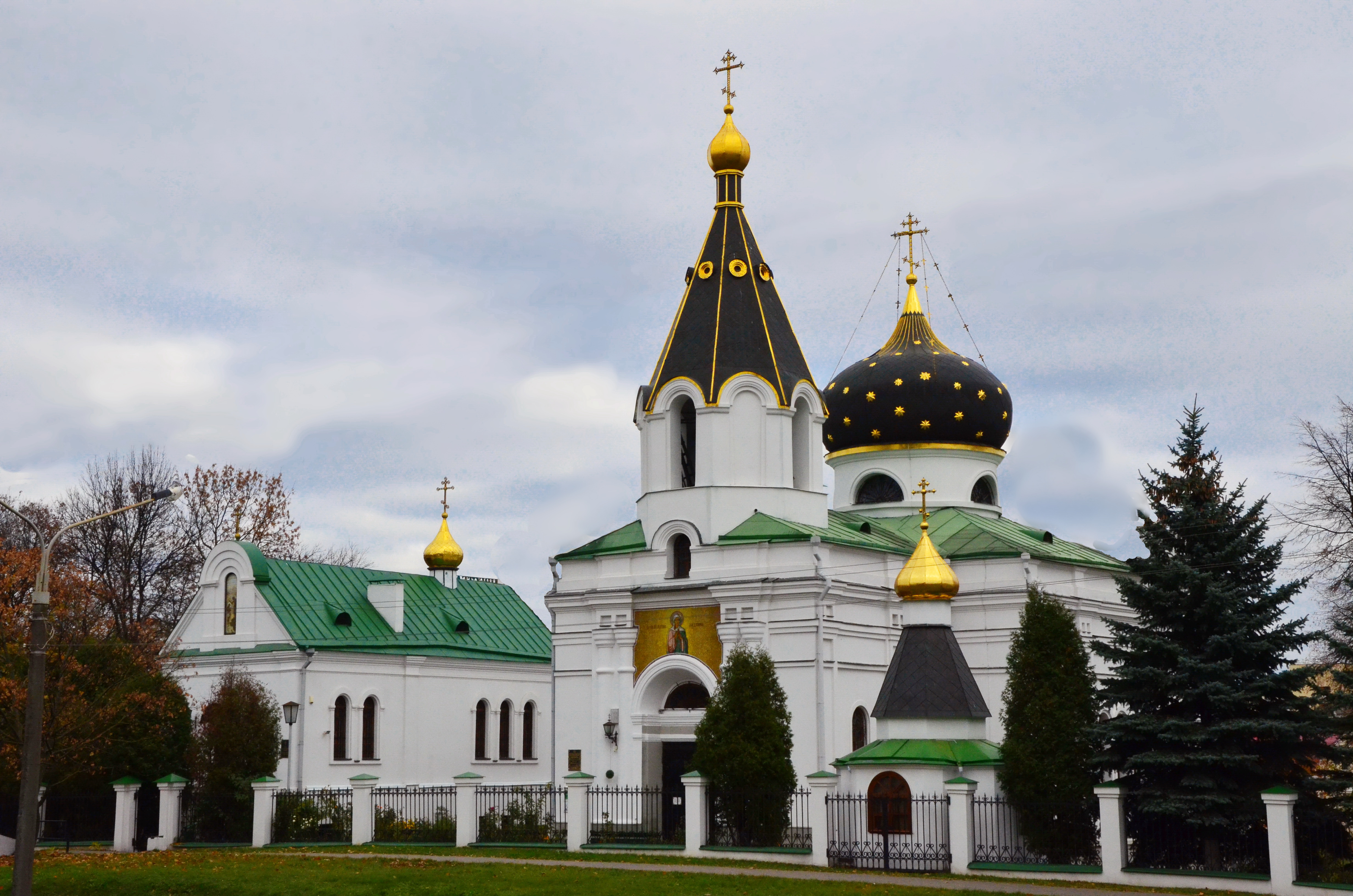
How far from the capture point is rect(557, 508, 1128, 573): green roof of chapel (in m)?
25.8

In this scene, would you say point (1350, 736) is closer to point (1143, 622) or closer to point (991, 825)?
point (1143, 622)

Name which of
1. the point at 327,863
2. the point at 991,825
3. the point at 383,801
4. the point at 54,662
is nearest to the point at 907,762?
the point at 991,825

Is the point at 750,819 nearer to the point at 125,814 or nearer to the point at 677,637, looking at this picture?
the point at 677,637

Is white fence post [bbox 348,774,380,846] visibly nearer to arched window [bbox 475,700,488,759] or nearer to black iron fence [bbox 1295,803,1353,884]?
arched window [bbox 475,700,488,759]

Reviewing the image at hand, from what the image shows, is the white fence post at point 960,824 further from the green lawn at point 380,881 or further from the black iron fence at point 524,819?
the black iron fence at point 524,819

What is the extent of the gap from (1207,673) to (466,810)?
11.0m

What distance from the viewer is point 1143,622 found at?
65.6 ft

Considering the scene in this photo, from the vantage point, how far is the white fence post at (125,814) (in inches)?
969

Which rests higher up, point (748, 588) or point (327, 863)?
point (748, 588)

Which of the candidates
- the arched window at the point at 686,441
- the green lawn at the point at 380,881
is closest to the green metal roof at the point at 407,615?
the arched window at the point at 686,441

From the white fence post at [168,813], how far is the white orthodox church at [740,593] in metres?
4.66

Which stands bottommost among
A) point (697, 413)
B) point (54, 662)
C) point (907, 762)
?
point (907, 762)

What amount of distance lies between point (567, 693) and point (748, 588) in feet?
13.4

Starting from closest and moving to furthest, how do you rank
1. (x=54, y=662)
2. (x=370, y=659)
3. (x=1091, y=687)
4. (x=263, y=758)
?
(x=1091, y=687)
(x=54, y=662)
(x=263, y=758)
(x=370, y=659)
